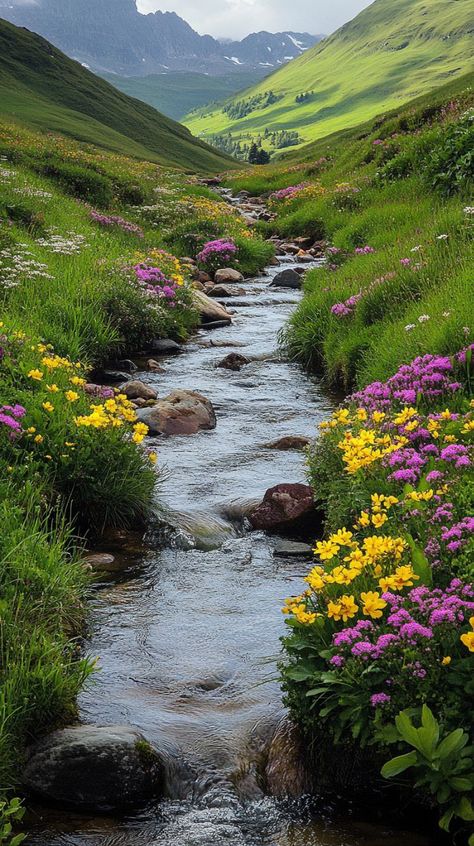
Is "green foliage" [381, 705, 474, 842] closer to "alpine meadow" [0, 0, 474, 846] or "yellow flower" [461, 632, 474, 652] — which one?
"alpine meadow" [0, 0, 474, 846]

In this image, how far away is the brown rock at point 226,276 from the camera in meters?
21.6

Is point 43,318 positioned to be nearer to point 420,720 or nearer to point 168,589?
point 168,589

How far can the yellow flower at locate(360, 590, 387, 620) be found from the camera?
14.2ft

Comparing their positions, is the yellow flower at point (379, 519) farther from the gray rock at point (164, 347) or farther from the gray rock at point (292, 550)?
the gray rock at point (164, 347)

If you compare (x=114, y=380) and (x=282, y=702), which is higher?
(x=114, y=380)

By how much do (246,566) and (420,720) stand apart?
3224 millimetres

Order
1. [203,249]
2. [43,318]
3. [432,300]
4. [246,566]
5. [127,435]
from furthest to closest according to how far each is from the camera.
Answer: [203,249]
[43,318]
[432,300]
[127,435]
[246,566]

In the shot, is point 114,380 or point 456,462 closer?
point 456,462

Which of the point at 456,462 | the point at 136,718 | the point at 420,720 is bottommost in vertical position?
the point at 136,718

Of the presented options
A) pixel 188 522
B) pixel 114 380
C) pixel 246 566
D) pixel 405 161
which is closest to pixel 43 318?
pixel 114 380

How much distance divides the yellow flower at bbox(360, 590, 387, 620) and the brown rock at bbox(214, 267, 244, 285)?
58.7ft

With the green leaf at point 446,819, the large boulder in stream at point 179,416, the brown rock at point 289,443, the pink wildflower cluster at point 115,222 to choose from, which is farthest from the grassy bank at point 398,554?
the pink wildflower cluster at point 115,222

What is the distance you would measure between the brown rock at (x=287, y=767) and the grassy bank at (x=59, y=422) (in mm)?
1285

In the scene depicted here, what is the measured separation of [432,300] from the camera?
10.2 metres
